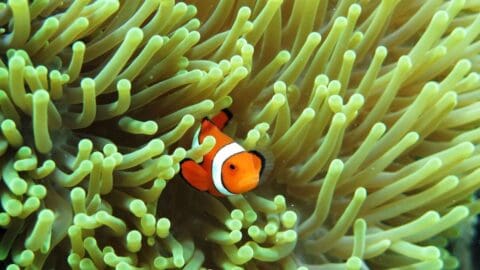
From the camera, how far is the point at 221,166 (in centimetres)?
117

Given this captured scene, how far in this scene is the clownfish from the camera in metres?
1.14

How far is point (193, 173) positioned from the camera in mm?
1187

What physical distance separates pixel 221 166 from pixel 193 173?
0.06m

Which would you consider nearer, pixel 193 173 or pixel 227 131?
pixel 193 173

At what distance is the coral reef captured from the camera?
110 centimetres

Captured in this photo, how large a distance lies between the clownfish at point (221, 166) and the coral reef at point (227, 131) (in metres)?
0.03

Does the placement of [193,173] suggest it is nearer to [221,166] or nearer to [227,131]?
[221,166]

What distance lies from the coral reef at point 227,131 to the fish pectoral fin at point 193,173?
2 centimetres

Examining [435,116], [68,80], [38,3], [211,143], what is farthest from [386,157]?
[38,3]

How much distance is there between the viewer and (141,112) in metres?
1.27

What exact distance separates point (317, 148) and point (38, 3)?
660 mm

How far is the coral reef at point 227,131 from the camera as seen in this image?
110 cm

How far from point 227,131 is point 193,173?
6.5 inches

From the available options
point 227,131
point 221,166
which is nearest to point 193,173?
point 221,166
